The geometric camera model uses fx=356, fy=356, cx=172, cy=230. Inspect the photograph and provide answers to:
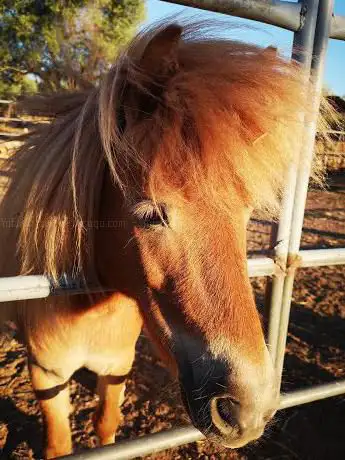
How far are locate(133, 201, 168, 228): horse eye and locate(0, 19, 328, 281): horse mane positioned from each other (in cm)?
5

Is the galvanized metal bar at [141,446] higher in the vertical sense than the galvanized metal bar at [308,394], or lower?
lower

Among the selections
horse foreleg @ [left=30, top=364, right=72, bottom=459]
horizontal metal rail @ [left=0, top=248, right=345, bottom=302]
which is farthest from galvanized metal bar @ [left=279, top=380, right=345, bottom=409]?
horse foreleg @ [left=30, top=364, right=72, bottom=459]

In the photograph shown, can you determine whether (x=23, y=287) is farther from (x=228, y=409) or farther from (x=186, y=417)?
(x=186, y=417)

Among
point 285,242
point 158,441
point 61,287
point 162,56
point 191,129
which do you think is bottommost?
point 158,441

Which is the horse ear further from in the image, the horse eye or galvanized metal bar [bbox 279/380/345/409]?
galvanized metal bar [bbox 279/380/345/409]

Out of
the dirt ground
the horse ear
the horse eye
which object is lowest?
the dirt ground

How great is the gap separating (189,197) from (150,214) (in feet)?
0.39

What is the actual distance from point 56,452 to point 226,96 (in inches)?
75.7

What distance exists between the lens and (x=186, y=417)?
152cm

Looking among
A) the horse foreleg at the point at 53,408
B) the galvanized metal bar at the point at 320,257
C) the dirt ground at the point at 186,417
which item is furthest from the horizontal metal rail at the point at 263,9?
the horse foreleg at the point at 53,408

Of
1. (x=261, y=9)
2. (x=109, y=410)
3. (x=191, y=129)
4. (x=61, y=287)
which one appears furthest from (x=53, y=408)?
(x=261, y=9)

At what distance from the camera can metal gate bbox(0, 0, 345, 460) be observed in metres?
0.94

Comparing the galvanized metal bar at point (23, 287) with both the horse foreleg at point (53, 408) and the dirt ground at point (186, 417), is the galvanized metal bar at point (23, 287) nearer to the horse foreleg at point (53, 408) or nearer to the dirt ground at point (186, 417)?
the dirt ground at point (186, 417)

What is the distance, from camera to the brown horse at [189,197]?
0.88 meters
